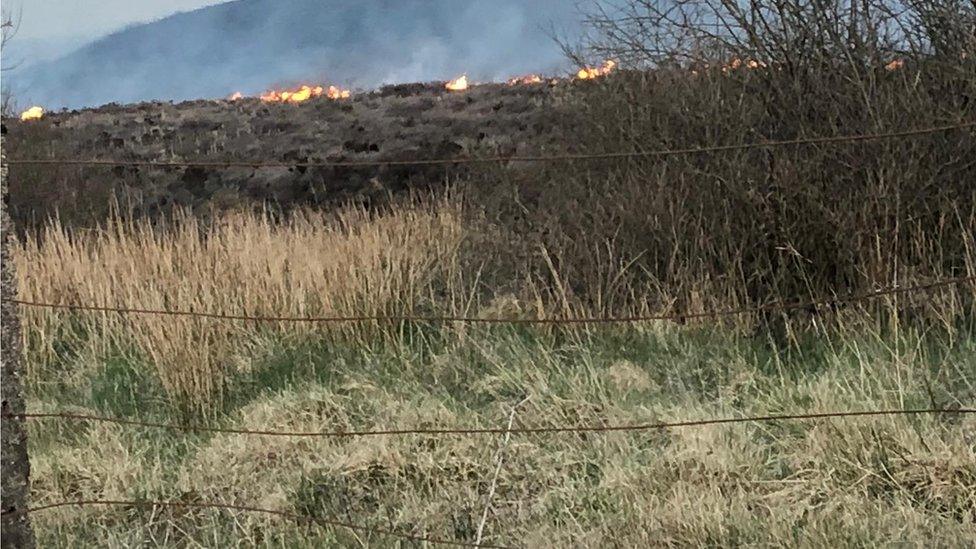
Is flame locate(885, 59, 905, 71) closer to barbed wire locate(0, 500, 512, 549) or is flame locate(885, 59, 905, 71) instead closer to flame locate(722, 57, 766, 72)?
flame locate(722, 57, 766, 72)

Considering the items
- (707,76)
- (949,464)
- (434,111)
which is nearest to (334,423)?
(949,464)

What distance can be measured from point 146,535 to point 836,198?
4.02 m

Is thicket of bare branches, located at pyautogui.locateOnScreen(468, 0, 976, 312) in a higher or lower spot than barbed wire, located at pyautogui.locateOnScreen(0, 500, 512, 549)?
higher

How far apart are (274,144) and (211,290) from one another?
16170 millimetres

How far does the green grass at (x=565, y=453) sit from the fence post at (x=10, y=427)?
721 mm

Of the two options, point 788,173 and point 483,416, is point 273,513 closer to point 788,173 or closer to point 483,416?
point 483,416

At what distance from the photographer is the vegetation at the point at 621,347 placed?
319 cm

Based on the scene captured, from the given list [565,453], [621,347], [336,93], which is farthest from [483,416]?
[336,93]

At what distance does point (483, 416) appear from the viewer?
4.11 m

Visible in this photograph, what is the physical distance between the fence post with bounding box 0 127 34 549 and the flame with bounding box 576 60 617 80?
554cm

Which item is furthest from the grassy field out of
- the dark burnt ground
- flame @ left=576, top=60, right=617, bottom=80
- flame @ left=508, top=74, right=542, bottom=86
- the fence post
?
flame @ left=508, top=74, right=542, bottom=86

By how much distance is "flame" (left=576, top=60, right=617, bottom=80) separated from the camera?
7350mm

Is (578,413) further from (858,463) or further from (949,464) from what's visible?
(949,464)

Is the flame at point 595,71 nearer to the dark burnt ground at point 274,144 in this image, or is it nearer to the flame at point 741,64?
the dark burnt ground at point 274,144
